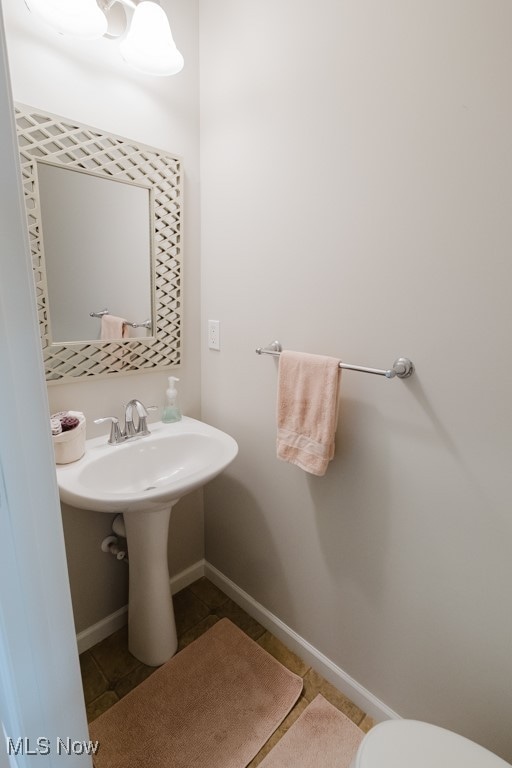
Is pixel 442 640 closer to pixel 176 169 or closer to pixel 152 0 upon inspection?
pixel 176 169

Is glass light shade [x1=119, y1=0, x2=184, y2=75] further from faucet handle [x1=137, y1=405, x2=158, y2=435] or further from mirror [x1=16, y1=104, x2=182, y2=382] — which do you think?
faucet handle [x1=137, y1=405, x2=158, y2=435]

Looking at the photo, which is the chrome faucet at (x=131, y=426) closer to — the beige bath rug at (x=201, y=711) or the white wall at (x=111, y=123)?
the white wall at (x=111, y=123)

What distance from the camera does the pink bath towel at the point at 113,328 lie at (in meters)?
1.33

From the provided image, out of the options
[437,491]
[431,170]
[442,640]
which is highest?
[431,170]

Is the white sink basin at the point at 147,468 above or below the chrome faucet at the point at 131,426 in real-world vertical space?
below

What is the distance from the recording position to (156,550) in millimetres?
1348

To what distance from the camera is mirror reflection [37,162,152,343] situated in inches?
45.8

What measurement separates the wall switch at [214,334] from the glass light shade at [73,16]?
946 millimetres

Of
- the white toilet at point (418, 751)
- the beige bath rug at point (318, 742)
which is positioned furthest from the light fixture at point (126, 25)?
the beige bath rug at point (318, 742)

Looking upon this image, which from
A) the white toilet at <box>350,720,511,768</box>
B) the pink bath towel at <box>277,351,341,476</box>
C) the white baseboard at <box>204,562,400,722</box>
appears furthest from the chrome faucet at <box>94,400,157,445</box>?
the white toilet at <box>350,720,511,768</box>

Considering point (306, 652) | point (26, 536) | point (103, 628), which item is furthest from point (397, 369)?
point (103, 628)

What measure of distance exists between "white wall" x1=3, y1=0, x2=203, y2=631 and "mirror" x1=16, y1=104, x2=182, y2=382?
56mm

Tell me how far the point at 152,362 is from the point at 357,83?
1121 mm

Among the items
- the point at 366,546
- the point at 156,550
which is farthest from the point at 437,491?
the point at 156,550
